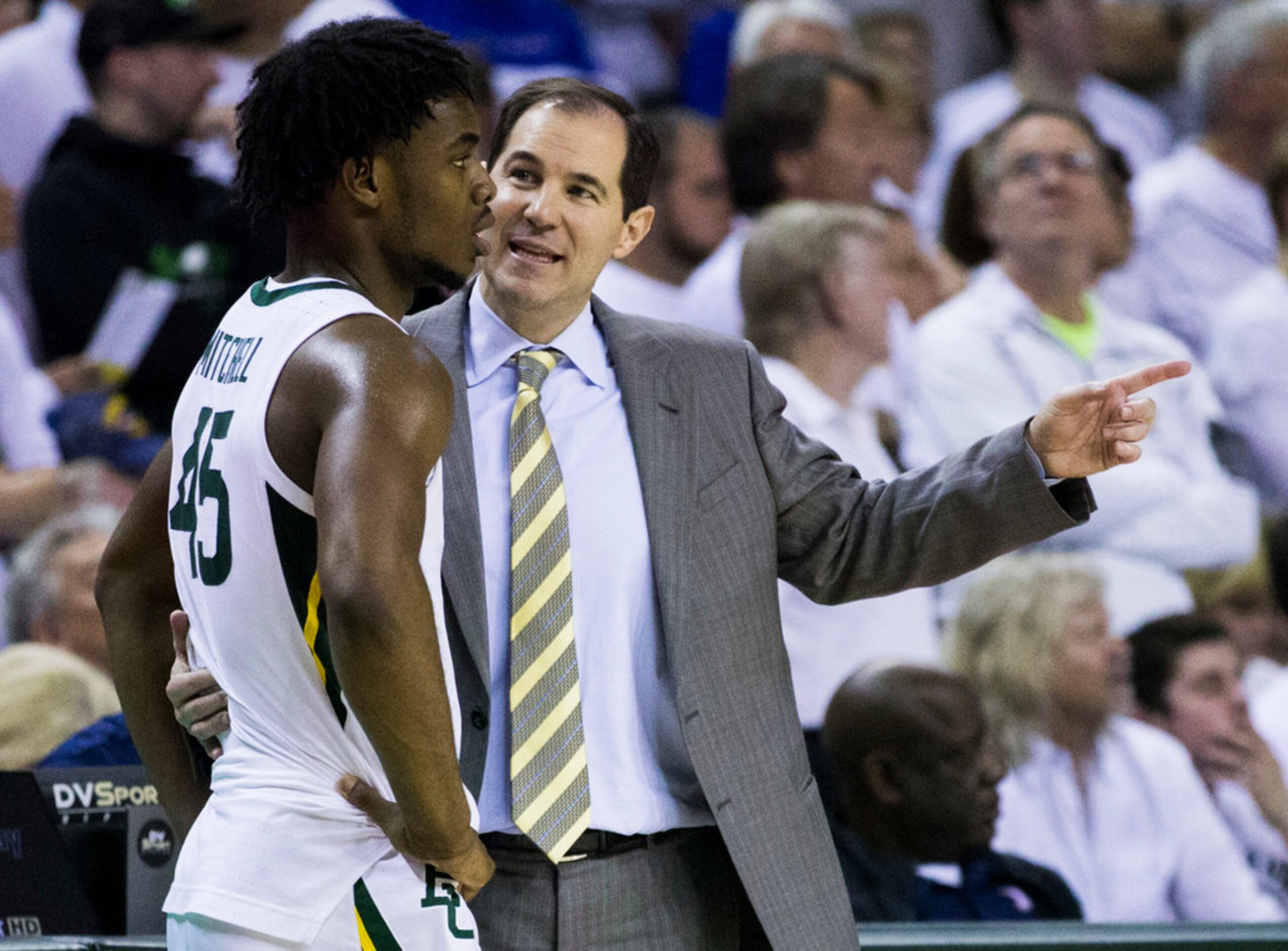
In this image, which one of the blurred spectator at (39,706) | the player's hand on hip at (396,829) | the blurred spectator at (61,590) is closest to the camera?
the player's hand on hip at (396,829)

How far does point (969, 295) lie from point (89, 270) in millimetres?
2392

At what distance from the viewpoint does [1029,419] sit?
2439 mm

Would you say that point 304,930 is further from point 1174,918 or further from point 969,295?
point 969,295

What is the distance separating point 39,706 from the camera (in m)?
3.35

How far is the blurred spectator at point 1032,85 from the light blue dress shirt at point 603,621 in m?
4.06

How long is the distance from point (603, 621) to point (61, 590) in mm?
2100

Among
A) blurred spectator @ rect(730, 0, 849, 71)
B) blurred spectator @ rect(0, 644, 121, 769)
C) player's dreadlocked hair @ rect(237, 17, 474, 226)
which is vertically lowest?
blurred spectator @ rect(0, 644, 121, 769)

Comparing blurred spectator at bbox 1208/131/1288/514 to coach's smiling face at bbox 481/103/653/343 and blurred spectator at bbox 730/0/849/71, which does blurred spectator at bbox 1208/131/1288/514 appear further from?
coach's smiling face at bbox 481/103/653/343

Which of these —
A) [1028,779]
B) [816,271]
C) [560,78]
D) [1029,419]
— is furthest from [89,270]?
[1029,419]

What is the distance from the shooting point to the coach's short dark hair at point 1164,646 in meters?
4.59

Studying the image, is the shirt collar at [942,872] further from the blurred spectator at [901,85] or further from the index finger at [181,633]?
the blurred spectator at [901,85]

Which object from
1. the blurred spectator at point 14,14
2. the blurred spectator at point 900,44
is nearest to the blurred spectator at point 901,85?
the blurred spectator at point 900,44

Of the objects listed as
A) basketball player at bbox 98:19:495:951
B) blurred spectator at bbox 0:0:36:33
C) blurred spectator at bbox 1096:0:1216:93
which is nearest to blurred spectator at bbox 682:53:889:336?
blurred spectator at bbox 0:0:36:33

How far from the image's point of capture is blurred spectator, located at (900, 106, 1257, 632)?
485 cm
